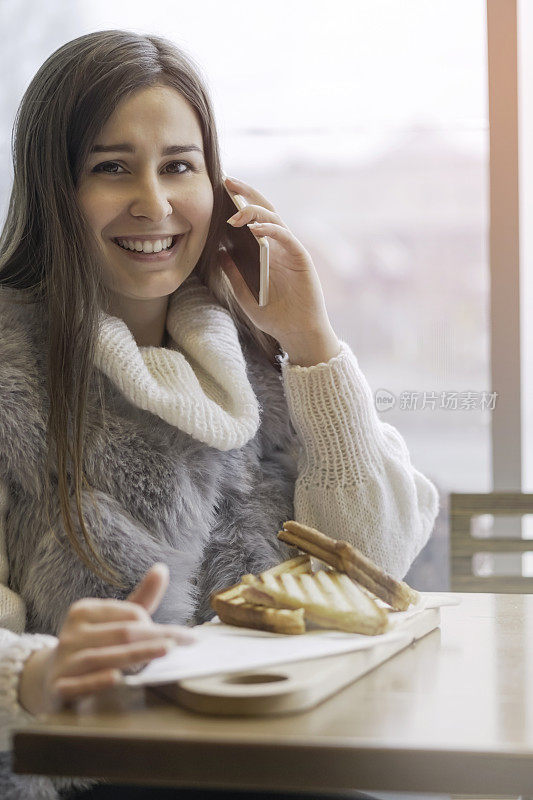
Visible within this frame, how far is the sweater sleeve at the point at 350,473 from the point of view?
134 centimetres

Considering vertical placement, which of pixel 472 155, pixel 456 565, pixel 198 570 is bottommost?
pixel 456 565

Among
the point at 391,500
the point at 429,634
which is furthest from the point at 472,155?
the point at 429,634

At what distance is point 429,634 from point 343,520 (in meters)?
0.41

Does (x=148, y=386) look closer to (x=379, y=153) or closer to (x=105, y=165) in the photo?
(x=105, y=165)

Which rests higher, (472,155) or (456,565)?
(472,155)

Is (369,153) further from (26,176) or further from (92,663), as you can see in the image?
(92,663)

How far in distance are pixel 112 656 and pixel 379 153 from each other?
5.85 ft

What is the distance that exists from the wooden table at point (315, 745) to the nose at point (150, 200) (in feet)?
2.45

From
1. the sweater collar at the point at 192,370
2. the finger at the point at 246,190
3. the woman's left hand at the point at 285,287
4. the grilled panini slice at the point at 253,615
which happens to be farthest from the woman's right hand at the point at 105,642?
the finger at the point at 246,190

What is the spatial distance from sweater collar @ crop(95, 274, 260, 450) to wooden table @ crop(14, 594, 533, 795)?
0.56 meters

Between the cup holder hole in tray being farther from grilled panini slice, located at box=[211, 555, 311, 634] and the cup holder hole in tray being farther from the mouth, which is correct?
the mouth

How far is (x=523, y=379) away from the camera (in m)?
2.20

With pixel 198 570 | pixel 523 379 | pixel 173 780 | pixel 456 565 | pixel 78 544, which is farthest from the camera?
pixel 523 379

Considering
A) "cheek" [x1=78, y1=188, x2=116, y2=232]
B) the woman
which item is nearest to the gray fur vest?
the woman
